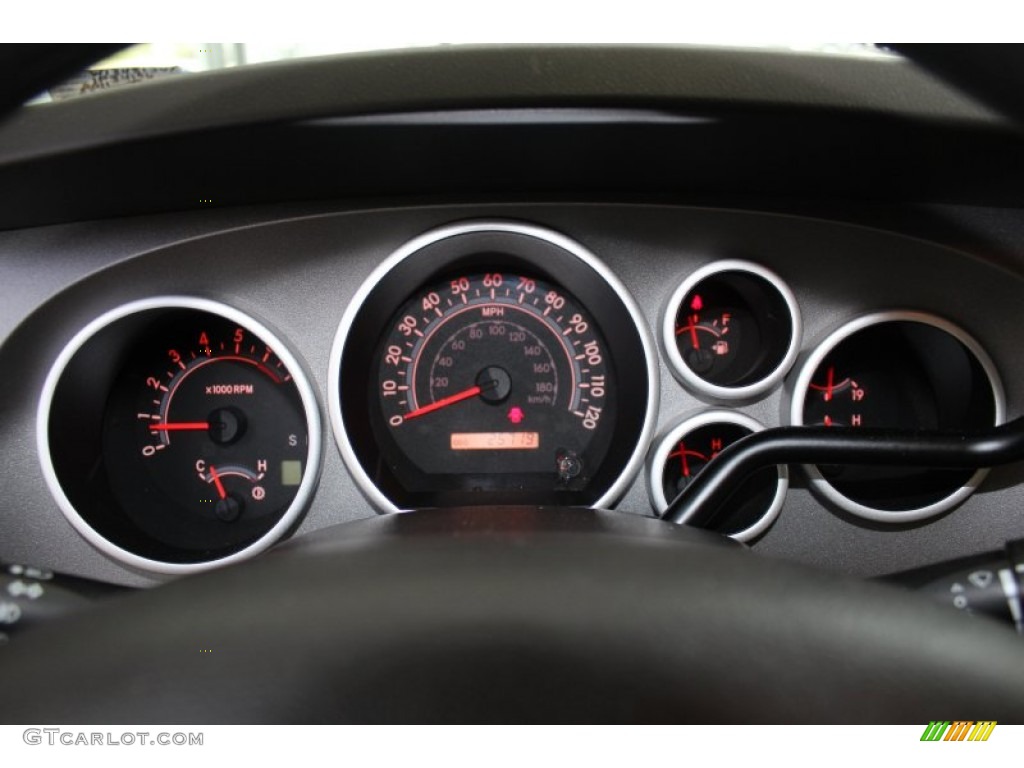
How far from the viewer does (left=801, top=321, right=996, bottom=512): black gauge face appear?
1.65 m

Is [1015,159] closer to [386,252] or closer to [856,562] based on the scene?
[856,562]

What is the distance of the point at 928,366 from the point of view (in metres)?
1.71

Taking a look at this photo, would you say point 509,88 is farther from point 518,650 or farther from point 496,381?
point 518,650

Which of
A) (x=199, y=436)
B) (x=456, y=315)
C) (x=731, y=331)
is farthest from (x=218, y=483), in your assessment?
(x=731, y=331)

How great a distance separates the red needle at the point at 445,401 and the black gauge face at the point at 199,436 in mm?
234

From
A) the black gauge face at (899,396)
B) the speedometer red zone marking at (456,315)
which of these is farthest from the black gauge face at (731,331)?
the speedometer red zone marking at (456,315)

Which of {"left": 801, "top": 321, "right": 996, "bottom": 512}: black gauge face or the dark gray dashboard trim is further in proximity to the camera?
{"left": 801, "top": 321, "right": 996, "bottom": 512}: black gauge face

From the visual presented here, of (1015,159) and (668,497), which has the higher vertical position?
(1015,159)

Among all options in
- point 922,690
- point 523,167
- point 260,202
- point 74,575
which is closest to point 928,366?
point 523,167

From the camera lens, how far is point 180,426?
1.73m

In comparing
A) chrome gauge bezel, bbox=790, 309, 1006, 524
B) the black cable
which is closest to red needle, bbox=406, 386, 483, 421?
the black cable

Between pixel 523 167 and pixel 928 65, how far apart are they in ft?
2.18

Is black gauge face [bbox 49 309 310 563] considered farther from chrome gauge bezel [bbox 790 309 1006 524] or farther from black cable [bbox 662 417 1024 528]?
chrome gauge bezel [bbox 790 309 1006 524]

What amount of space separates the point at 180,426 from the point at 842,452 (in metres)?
1.34
